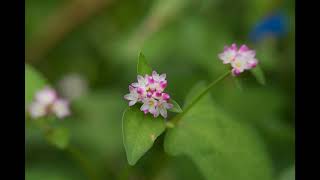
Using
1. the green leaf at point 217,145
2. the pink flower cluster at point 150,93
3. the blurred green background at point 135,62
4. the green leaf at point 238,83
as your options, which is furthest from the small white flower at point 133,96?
the blurred green background at point 135,62

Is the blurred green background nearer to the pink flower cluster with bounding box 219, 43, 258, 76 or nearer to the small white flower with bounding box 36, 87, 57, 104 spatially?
the small white flower with bounding box 36, 87, 57, 104

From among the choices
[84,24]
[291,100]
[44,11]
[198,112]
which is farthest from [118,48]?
[198,112]

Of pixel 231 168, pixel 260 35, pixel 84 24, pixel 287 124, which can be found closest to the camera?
pixel 231 168

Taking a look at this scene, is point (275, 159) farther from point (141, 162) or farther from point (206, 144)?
point (206, 144)

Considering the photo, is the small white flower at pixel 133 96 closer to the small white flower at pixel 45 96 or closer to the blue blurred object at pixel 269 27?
the small white flower at pixel 45 96

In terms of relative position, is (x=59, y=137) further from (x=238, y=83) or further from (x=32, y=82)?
(x=238, y=83)

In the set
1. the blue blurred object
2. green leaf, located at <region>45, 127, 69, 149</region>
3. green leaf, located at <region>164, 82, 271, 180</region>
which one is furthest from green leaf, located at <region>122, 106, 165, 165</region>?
the blue blurred object

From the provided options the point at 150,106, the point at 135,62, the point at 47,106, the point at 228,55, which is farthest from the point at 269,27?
the point at 150,106
